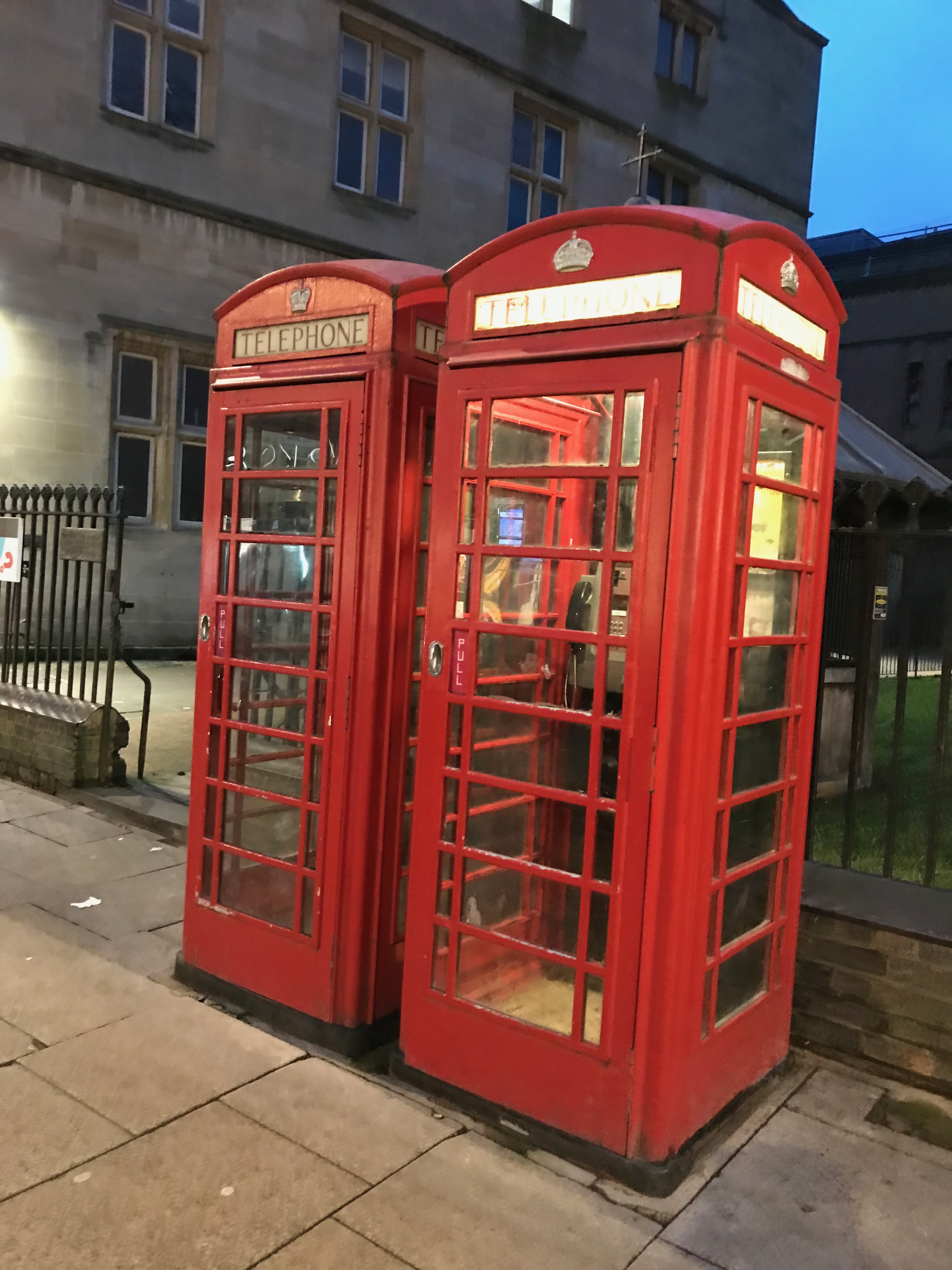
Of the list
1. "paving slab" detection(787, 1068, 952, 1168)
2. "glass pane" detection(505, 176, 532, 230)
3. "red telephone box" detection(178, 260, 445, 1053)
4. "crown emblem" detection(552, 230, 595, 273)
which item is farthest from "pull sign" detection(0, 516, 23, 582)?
"glass pane" detection(505, 176, 532, 230)

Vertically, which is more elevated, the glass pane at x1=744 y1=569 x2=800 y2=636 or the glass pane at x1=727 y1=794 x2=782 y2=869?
the glass pane at x1=744 y1=569 x2=800 y2=636

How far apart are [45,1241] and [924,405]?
29991mm

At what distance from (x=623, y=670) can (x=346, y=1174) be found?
1697mm

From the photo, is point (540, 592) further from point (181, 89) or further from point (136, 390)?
point (181, 89)

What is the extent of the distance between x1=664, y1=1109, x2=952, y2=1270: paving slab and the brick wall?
0.47 metres

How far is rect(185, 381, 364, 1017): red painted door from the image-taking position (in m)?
3.60

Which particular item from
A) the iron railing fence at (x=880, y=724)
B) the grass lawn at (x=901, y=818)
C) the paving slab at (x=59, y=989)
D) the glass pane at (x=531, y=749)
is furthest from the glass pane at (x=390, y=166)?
the glass pane at (x=531, y=749)

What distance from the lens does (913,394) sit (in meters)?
28.2

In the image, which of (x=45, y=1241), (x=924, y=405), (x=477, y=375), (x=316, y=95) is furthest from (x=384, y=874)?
(x=924, y=405)

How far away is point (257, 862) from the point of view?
12.8 feet

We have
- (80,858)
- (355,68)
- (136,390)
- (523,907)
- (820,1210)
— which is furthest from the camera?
(355,68)

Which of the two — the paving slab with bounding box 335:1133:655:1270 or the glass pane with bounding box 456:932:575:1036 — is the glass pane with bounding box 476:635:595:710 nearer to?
the glass pane with bounding box 456:932:575:1036

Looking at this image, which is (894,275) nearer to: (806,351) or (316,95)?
(316,95)

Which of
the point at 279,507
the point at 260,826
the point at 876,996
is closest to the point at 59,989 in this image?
the point at 260,826
